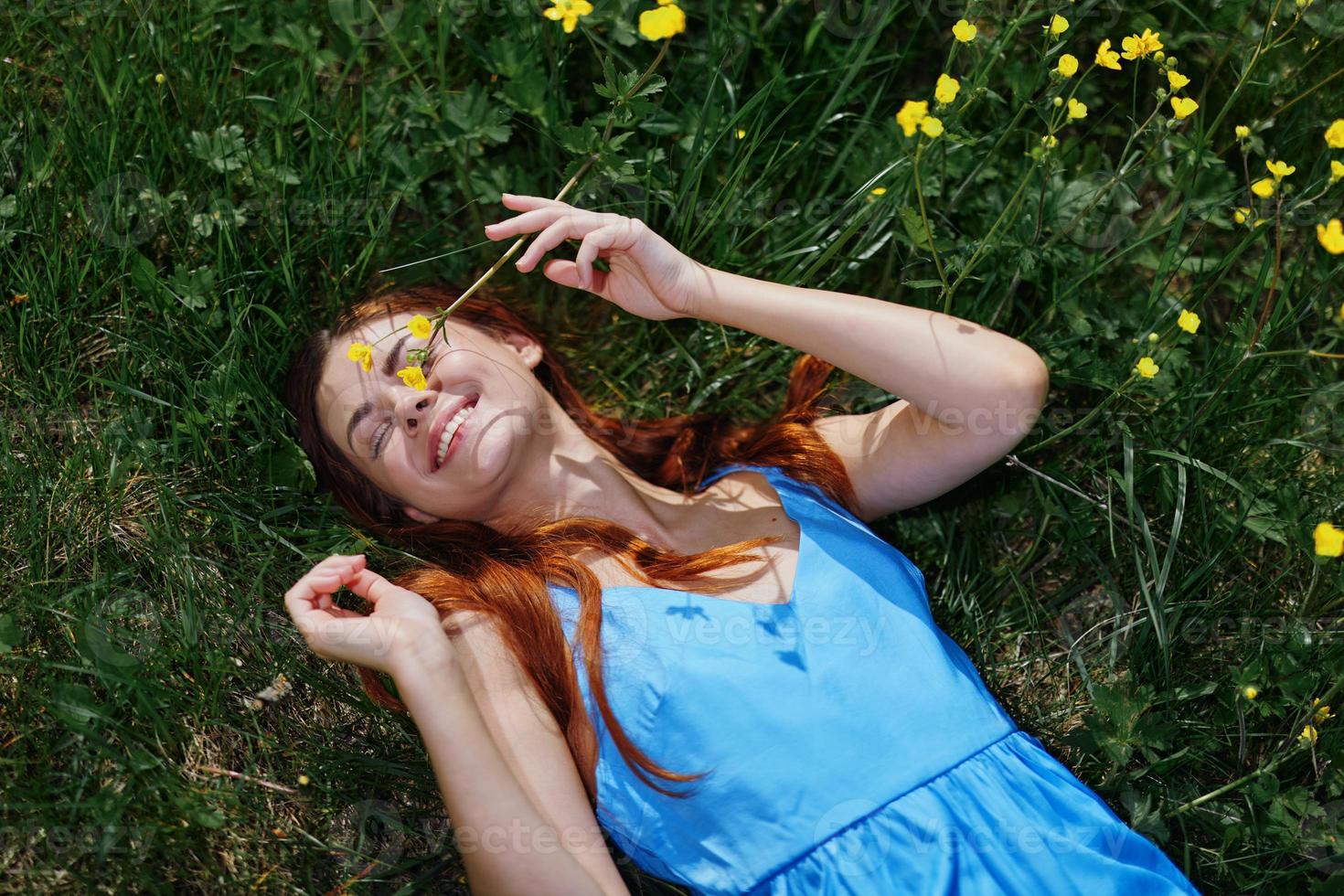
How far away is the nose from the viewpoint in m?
2.27

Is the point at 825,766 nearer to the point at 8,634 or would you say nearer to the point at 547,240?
the point at 547,240

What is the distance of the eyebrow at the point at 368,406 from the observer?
2.33 metres

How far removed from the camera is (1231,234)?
3.03 m

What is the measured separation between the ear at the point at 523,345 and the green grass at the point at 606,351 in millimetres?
301

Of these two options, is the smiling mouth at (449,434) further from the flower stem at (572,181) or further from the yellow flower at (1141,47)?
the yellow flower at (1141,47)

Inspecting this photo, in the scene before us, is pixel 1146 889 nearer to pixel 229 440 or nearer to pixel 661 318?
pixel 661 318

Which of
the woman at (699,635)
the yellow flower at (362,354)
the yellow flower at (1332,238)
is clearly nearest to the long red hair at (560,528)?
the woman at (699,635)

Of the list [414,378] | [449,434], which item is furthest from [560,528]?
[414,378]

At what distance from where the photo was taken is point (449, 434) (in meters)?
2.28

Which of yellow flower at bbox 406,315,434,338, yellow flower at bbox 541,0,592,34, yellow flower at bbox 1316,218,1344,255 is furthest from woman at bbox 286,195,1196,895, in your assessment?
yellow flower at bbox 1316,218,1344,255

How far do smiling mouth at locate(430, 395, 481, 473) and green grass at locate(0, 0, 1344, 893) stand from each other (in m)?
0.47

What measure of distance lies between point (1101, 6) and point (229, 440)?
252 centimetres

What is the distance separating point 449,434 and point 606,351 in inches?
31.9

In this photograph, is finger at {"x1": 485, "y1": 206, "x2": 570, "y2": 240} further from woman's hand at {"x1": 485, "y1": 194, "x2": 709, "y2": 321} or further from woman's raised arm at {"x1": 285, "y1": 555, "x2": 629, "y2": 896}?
woman's raised arm at {"x1": 285, "y1": 555, "x2": 629, "y2": 896}
